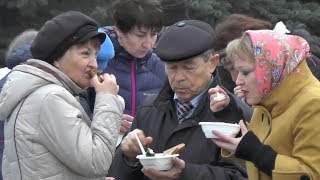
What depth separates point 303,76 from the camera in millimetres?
3127

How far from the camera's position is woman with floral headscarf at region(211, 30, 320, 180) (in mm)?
2957

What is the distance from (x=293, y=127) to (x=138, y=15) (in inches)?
71.9

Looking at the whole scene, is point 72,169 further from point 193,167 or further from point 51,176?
point 193,167

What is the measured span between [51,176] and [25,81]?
0.46 meters

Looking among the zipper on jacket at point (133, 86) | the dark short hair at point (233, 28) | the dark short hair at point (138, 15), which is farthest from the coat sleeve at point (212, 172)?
the dark short hair at point (233, 28)

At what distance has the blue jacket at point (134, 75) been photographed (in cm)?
453

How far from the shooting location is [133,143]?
336cm

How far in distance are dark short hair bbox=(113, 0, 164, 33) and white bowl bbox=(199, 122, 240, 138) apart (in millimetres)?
1519

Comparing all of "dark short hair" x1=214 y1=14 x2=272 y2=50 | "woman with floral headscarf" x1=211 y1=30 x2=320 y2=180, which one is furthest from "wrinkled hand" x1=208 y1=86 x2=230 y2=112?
"dark short hair" x1=214 y1=14 x2=272 y2=50

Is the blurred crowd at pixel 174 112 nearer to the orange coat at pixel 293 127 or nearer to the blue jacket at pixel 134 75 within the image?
the orange coat at pixel 293 127

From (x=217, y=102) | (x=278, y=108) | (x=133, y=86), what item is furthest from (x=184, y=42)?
(x=133, y=86)

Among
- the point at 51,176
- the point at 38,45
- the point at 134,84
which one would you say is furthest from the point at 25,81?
the point at 134,84

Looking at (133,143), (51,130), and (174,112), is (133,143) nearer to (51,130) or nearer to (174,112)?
(174,112)

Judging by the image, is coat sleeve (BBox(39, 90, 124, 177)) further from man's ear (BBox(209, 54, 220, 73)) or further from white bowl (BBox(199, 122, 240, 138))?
man's ear (BBox(209, 54, 220, 73))
